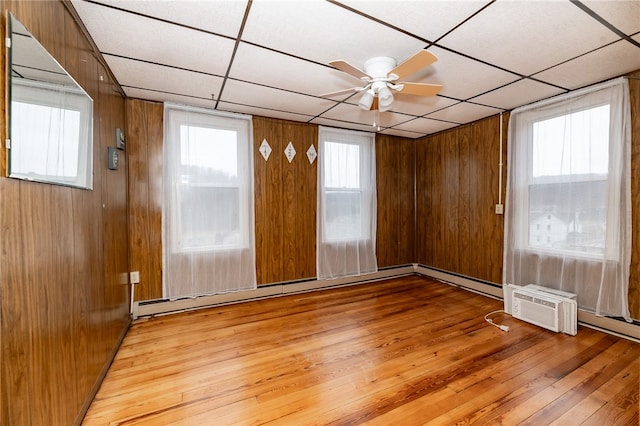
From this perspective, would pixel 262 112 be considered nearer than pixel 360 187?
Yes

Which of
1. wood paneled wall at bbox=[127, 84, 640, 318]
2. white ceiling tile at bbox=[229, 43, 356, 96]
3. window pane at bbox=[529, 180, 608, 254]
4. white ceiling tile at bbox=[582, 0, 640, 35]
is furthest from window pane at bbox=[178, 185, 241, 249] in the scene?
window pane at bbox=[529, 180, 608, 254]

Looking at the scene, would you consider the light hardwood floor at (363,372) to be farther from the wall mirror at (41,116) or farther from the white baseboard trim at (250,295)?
the wall mirror at (41,116)

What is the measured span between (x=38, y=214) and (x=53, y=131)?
0.41 meters

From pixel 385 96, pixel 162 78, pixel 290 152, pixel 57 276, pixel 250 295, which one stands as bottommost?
pixel 250 295

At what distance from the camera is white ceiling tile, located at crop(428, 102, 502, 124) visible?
342 cm

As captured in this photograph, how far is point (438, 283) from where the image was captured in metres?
4.57

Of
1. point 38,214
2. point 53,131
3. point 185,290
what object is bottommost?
point 185,290

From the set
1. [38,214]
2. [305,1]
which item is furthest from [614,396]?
[38,214]

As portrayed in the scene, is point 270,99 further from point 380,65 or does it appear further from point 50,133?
point 50,133

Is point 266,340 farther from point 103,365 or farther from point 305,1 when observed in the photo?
point 305,1

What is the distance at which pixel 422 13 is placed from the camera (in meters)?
1.73

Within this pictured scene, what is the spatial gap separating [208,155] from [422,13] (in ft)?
8.87

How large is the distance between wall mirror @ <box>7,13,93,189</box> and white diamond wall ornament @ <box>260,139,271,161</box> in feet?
7.31

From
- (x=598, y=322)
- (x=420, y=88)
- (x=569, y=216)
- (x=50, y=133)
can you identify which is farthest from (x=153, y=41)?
(x=598, y=322)
